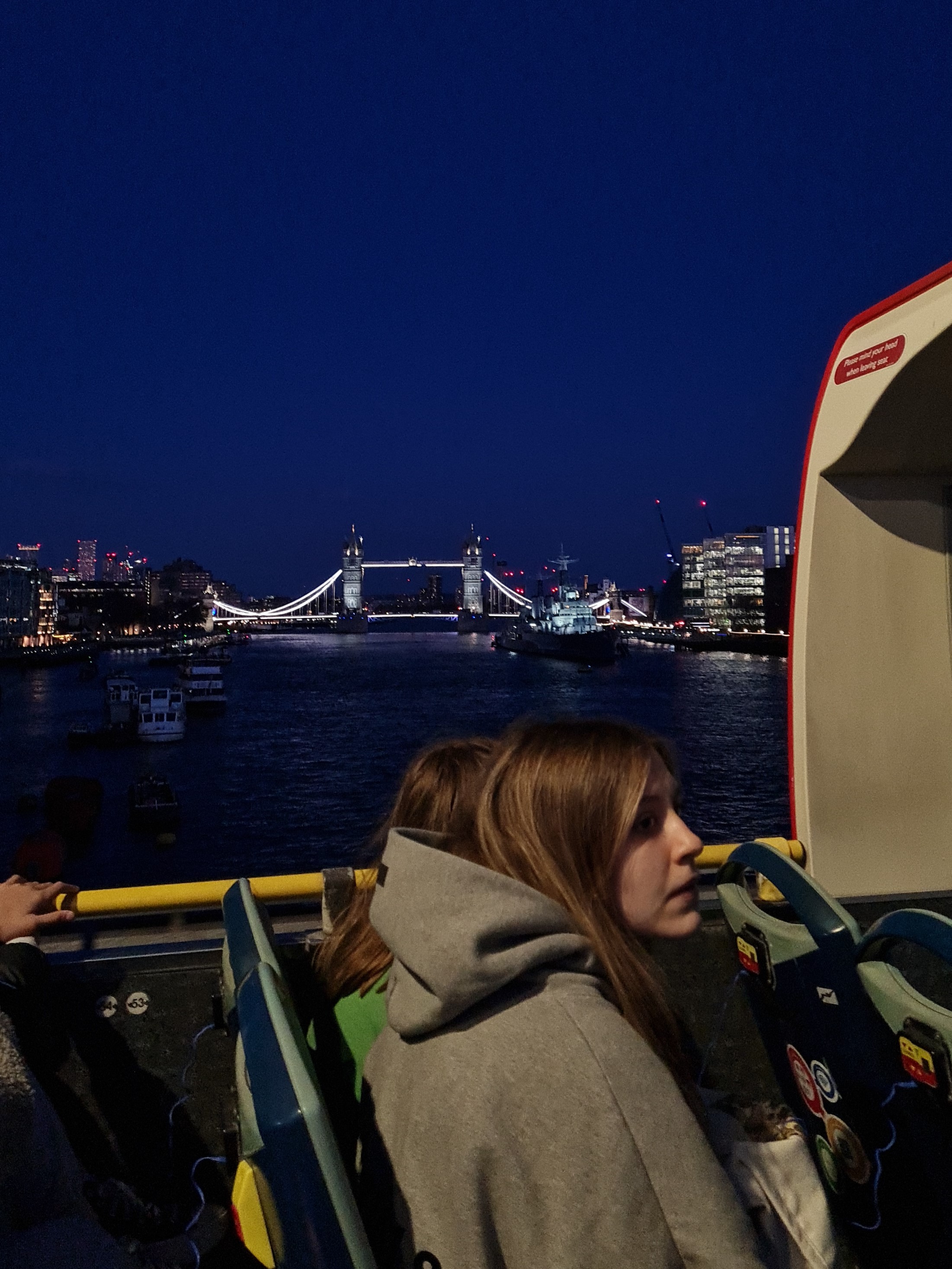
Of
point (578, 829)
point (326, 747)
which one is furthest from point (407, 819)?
point (326, 747)

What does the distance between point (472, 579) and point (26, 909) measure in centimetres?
13487

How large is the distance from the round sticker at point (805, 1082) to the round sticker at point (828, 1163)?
0.16ft

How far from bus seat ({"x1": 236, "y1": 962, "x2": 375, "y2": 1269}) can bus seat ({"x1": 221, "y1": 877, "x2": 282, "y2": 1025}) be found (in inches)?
8.8

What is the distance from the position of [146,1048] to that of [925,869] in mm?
2130

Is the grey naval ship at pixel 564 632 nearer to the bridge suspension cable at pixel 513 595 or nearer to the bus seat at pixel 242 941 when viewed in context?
the bridge suspension cable at pixel 513 595

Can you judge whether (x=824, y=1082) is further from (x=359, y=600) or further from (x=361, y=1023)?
(x=359, y=600)

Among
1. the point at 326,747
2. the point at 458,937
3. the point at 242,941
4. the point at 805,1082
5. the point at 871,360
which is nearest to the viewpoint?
the point at 458,937

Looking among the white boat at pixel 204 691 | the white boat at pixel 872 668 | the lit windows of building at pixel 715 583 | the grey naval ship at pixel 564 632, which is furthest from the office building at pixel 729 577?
the white boat at pixel 872 668

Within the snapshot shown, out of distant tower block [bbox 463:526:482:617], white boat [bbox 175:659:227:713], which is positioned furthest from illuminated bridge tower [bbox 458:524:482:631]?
white boat [bbox 175:659:227:713]

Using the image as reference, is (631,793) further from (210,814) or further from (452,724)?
Answer: (452,724)

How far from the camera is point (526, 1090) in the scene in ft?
3.05

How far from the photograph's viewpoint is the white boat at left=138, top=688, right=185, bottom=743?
35.4 metres

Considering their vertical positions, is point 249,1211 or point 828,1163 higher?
point 249,1211

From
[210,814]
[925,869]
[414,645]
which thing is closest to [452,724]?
[210,814]
